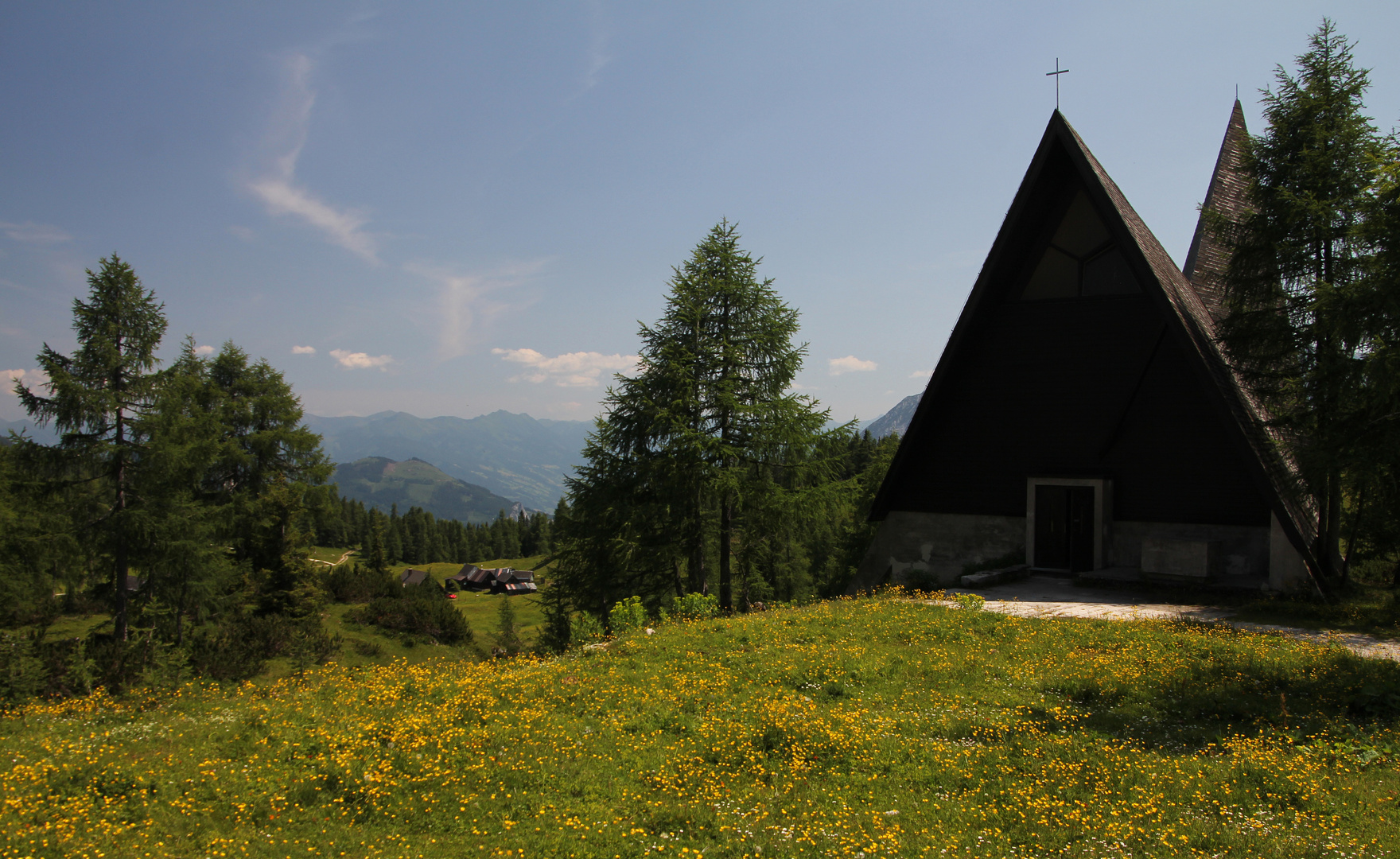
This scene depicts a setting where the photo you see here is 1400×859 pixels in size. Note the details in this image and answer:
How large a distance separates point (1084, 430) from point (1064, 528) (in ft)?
8.44

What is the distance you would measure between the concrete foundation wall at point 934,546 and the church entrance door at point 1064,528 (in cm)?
50

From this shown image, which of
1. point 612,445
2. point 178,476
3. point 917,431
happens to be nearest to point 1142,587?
point 917,431

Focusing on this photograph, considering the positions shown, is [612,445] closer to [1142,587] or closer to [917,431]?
[917,431]

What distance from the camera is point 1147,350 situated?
16578 millimetres

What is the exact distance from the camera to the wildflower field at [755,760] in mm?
5156

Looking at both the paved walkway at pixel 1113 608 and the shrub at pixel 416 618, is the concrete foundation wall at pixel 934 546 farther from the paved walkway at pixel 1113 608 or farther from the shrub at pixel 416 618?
the shrub at pixel 416 618

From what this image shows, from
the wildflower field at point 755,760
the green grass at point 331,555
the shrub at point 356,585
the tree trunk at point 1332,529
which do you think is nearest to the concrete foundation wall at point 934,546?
the tree trunk at point 1332,529

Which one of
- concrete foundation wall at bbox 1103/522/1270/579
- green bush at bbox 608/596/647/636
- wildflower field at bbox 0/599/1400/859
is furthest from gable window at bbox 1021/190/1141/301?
green bush at bbox 608/596/647/636

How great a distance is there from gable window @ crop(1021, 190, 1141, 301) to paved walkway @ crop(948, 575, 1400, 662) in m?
7.53

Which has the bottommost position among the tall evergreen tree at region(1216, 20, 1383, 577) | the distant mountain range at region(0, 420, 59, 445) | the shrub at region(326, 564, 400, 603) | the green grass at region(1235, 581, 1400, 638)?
the shrub at region(326, 564, 400, 603)

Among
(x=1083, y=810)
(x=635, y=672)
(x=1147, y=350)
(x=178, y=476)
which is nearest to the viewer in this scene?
(x=1083, y=810)

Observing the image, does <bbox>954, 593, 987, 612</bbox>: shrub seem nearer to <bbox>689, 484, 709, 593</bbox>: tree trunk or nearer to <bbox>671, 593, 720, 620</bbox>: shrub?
<bbox>671, 593, 720, 620</bbox>: shrub

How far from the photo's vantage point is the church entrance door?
1711 cm

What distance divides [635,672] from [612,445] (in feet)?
43.3
